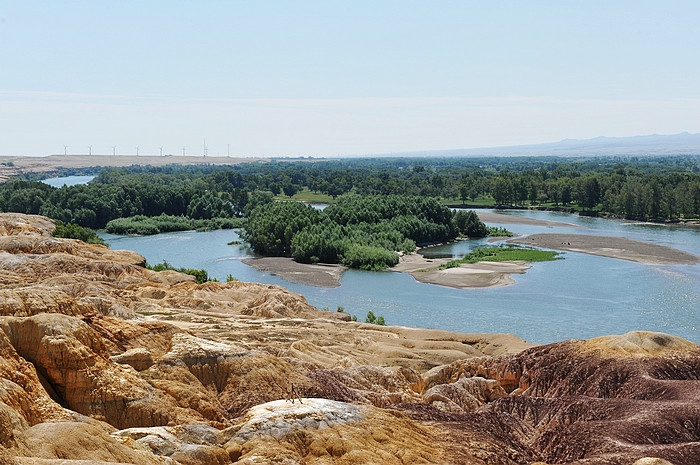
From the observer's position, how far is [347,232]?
9731 cm

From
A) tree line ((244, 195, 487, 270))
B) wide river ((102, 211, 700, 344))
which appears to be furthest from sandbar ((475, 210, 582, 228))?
wide river ((102, 211, 700, 344))

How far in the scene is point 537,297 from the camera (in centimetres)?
6706

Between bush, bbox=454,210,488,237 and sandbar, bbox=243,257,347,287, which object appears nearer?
sandbar, bbox=243,257,347,287

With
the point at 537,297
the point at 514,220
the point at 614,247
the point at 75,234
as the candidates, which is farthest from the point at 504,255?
the point at 75,234

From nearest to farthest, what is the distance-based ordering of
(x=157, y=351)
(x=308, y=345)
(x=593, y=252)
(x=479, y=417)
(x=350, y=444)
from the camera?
(x=350, y=444) < (x=479, y=417) < (x=157, y=351) < (x=308, y=345) < (x=593, y=252)

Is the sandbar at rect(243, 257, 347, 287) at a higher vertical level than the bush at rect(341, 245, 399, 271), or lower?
lower

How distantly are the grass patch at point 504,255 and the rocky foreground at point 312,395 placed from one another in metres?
42.8

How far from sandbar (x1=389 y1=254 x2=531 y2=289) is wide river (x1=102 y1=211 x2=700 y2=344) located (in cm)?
141

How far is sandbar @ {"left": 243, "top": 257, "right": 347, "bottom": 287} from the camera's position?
77.9 metres

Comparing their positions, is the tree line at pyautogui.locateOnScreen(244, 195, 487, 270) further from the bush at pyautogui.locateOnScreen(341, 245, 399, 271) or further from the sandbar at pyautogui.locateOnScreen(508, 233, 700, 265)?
the sandbar at pyautogui.locateOnScreen(508, 233, 700, 265)

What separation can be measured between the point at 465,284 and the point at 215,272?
26282mm

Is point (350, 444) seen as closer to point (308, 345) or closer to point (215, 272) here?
point (308, 345)

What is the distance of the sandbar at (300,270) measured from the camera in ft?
256

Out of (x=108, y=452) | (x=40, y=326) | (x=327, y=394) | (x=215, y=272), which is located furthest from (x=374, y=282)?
(x=108, y=452)
